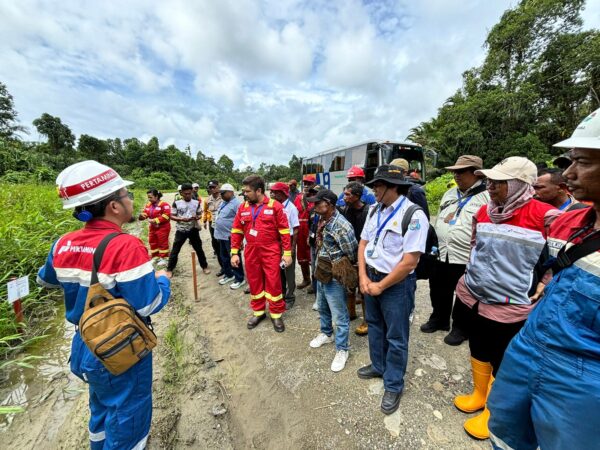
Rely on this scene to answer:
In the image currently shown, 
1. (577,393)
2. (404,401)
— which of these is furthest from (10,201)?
(577,393)

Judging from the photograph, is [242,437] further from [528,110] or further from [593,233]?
[528,110]

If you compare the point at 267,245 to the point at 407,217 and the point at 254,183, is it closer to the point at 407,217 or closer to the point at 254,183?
the point at 254,183

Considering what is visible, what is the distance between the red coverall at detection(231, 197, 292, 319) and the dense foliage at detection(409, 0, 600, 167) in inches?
693

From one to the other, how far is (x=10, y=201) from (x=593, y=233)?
10.2m

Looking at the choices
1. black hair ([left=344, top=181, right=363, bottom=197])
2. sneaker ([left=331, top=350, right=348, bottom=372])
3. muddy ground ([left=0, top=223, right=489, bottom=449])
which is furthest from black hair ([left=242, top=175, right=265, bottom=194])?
sneaker ([left=331, top=350, right=348, bottom=372])

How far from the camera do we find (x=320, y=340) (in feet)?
10.1

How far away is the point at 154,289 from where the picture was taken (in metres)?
1.55

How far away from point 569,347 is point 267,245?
2.84m

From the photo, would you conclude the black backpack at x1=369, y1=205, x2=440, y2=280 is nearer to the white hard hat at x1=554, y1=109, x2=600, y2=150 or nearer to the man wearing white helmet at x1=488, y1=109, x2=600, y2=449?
the man wearing white helmet at x1=488, y1=109, x2=600, y2=449

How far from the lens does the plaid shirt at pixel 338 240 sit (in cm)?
263

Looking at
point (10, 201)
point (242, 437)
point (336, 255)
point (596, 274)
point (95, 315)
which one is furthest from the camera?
point (10, 201)

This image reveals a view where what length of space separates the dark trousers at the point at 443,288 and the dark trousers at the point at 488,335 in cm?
85

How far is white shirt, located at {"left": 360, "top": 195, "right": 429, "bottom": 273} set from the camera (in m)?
1.89

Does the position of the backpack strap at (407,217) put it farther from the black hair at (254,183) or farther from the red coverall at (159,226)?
the red coverall at (159,226)
